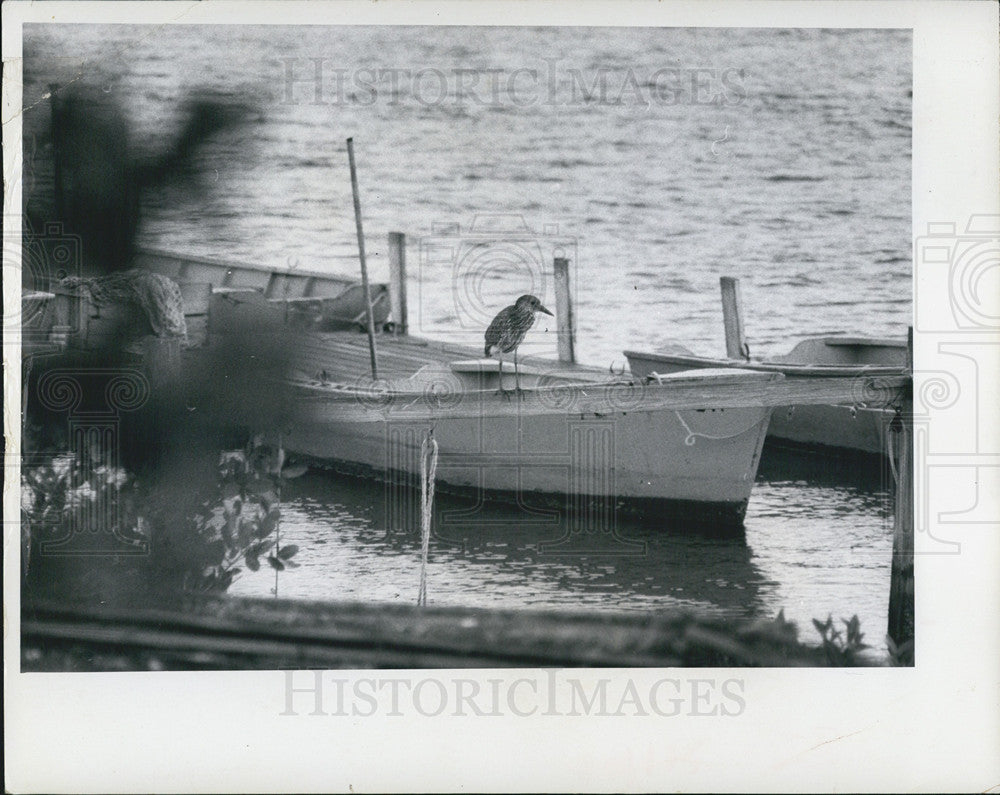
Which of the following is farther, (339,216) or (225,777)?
(339,216)

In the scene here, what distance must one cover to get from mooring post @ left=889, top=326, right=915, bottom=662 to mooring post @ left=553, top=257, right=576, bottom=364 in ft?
3.23

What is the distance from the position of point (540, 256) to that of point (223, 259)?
93cm

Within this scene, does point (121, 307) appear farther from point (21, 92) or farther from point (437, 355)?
point (437, 355)

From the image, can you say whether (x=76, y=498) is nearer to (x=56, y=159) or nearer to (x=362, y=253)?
(x=56, y=159)

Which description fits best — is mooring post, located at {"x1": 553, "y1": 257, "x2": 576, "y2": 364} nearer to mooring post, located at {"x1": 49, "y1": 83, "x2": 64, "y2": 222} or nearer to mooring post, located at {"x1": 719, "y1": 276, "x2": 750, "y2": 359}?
mooring post, located at {"x1": 719, "y1": 276, "x2": 750, "y2": 359}

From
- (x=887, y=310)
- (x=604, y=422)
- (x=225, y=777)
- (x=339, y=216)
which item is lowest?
(x=225, y=777)

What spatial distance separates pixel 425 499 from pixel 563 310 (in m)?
0.70

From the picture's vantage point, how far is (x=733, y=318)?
3996 mm

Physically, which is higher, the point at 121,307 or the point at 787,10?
the point at 787,10

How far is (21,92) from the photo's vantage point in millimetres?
3732

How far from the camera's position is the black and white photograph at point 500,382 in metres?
3.73

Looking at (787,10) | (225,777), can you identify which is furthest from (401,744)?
(787,10)

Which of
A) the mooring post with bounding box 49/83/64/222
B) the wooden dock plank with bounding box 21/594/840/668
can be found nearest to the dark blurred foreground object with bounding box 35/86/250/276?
A: the mooring post with bounding box 49/83/64/222

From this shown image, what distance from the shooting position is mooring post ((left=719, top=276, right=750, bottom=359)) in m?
3.99
